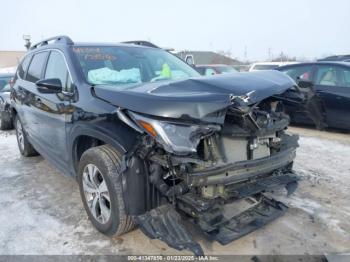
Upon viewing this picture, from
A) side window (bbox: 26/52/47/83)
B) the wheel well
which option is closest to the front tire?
the wheel well

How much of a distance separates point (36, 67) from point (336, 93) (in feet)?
19.0

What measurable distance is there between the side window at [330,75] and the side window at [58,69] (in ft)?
18.7

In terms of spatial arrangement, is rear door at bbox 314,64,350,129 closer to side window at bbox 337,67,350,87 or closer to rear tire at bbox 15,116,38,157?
side window at bbox 337,67,350,87

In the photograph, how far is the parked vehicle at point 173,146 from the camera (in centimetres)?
241

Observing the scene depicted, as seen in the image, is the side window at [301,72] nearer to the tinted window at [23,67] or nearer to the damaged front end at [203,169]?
the damaged front end at [203,169]

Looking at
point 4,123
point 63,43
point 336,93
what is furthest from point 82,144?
point 4,123

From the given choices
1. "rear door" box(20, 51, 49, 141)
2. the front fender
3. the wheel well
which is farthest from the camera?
"rear door" box(20, 51, 49, 141)

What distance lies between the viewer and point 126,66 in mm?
3791

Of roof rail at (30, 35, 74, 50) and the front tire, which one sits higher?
roof rail at (30, 35, 74, 50)

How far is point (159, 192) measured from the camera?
2613 mm

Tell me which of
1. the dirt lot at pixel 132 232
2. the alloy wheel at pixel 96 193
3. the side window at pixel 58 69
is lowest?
the dirt lot at pixel 132 232

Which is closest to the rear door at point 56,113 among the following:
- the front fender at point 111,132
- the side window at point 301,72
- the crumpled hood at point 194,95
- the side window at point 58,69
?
the side window at point 58,69

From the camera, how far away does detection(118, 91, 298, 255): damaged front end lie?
2375mm

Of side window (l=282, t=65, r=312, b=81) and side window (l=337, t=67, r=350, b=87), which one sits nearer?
side window (l=337, t=67, r=350, b=87)
